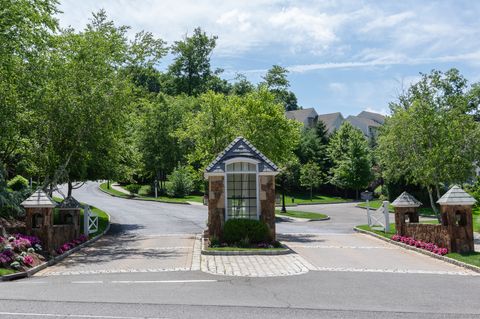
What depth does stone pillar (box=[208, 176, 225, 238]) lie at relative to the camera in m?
19.4

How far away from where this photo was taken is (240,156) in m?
19.7

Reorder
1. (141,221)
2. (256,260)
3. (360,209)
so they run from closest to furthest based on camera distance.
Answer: (256,260)
(141,221)
(360,209)

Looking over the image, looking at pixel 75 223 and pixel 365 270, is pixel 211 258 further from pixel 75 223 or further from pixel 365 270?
pixel 75 223

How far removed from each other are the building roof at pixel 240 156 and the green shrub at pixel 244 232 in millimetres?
2192

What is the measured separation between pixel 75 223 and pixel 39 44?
795cm

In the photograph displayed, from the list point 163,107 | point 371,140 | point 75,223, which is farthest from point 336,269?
point 371,140

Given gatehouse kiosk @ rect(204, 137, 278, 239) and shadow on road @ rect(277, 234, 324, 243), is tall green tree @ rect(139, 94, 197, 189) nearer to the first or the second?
shadow on road @ rect(277, 234, 324, 243)

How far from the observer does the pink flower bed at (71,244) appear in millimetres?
18141

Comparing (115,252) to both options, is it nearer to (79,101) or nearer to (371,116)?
(79,101)

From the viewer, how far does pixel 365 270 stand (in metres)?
14.0

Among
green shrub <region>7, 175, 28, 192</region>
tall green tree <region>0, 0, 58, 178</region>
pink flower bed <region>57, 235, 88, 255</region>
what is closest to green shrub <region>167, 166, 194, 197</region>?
green shrub <region>7, 175, 28, 192</region>

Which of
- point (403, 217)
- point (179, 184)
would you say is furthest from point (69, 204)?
point (179, 184)

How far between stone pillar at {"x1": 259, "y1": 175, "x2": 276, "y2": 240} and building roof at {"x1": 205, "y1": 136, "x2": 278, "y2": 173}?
44 centimetres

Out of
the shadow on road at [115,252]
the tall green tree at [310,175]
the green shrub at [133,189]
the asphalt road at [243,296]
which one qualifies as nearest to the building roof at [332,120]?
the tall green tree at [310,175]
